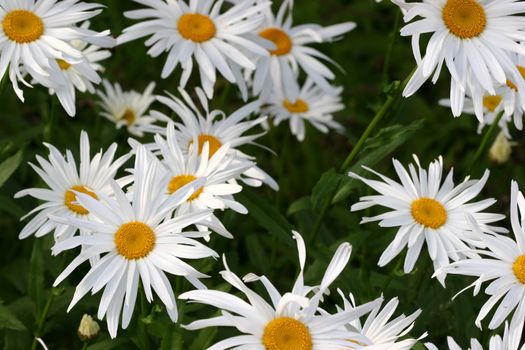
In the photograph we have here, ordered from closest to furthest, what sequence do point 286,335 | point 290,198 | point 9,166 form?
point 286,335, point 9,166, point 290,198

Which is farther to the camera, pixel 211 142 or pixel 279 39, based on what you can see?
pixel 279 39

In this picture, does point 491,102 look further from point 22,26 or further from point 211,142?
point 22,26

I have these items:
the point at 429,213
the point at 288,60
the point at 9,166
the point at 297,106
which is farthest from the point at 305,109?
the point at 9,166

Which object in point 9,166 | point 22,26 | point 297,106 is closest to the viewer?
point 22,26

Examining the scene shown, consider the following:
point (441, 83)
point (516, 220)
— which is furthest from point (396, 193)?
point (441, 83)

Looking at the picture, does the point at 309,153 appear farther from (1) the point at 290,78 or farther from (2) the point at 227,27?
(2) the point at 227,27

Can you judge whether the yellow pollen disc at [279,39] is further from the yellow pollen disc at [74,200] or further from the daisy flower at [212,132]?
the yellow pollen disc at [74,200]
